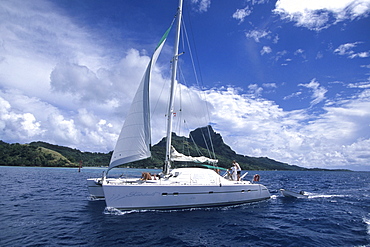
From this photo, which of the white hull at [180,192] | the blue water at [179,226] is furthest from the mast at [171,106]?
the blue water at [179,226]

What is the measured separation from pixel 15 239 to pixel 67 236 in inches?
72.6

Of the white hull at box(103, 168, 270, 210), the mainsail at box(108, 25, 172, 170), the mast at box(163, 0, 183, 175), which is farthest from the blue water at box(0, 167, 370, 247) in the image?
the mast at box(163, 0, 183, 175)

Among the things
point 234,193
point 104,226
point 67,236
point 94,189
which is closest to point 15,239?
point 67,236

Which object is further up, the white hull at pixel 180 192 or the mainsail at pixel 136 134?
the mainsail at pixel 136 134

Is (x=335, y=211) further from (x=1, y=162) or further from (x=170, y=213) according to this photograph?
(x=1, y=162)

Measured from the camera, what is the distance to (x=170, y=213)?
13.1 m

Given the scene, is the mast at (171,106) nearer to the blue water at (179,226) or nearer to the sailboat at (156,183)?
the sailboat at (156,183)

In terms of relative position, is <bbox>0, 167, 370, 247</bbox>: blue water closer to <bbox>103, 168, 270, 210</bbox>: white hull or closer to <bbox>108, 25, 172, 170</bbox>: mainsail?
<bbox>103, 168, 270, 210</bbox>: white hull

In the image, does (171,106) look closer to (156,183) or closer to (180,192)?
(156,183)

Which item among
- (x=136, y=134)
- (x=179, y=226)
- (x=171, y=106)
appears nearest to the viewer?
(x=179, y=226)

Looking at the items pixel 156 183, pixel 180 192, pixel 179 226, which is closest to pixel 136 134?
pixel 156 183

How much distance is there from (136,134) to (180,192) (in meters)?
4.83

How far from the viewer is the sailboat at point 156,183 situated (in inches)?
→ 504

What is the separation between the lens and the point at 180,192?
44.5ft
